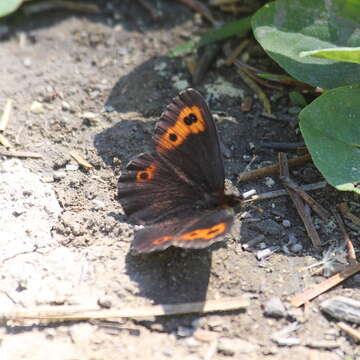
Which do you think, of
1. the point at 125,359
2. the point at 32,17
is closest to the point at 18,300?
the point at 125,359

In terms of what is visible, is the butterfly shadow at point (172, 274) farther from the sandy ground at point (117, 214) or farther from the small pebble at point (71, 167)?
the small pebble at point (71, 167)

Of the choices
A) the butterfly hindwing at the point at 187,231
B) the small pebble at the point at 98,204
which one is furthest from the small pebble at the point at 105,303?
the small pebble at the point at 98,204

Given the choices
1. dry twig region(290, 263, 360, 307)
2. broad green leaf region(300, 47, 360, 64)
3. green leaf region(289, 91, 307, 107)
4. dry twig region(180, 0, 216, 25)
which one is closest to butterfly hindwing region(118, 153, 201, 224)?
dry twig region(290, 263, 360, 307)

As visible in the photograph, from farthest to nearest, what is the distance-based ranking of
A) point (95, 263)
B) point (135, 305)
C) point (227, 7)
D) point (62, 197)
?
point (227, 7) → point (62, 197) → point (95, 263) → point (135, 305)

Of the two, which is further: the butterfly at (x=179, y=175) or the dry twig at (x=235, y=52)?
the dry twig at (x=235, y=52)

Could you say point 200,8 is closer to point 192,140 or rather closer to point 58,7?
point 58,7

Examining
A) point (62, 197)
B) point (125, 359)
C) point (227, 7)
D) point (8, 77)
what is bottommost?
point (125, 359)

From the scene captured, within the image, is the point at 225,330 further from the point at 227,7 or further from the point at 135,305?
the point at 227,7
